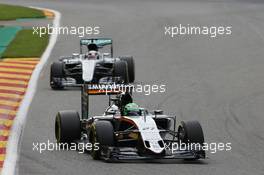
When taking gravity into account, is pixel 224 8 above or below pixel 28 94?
above

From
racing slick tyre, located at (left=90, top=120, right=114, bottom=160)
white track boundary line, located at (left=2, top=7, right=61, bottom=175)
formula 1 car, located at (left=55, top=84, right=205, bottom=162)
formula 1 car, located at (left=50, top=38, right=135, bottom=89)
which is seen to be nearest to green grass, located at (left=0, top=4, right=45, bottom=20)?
white track boundary line, located at (left=2, top=7, right=61, bottom=175)

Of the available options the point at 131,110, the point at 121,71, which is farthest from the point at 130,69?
the point at 131,110

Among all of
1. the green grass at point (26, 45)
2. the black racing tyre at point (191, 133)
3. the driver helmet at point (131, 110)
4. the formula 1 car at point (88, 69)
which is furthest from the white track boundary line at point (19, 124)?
the black racing tyre at point (191, 133)

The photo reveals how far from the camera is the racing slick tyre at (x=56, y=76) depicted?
2683 cm

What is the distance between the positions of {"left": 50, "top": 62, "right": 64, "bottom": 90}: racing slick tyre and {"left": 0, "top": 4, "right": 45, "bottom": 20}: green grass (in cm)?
1472

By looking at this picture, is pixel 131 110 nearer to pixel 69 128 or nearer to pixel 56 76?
pixel 69 128

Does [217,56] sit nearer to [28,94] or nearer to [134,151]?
[28,94]

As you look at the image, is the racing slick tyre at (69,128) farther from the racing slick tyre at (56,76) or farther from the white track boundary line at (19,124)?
the racing slick tyre at (56,76)

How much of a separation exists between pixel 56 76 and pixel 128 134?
978 centimetres

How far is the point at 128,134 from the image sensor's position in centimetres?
1741

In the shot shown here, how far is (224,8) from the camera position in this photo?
4519cm

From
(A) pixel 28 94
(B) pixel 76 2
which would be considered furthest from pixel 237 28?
(A) pixel 28 94

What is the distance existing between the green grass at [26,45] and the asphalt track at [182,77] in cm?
64

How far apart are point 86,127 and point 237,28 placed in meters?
21.3
